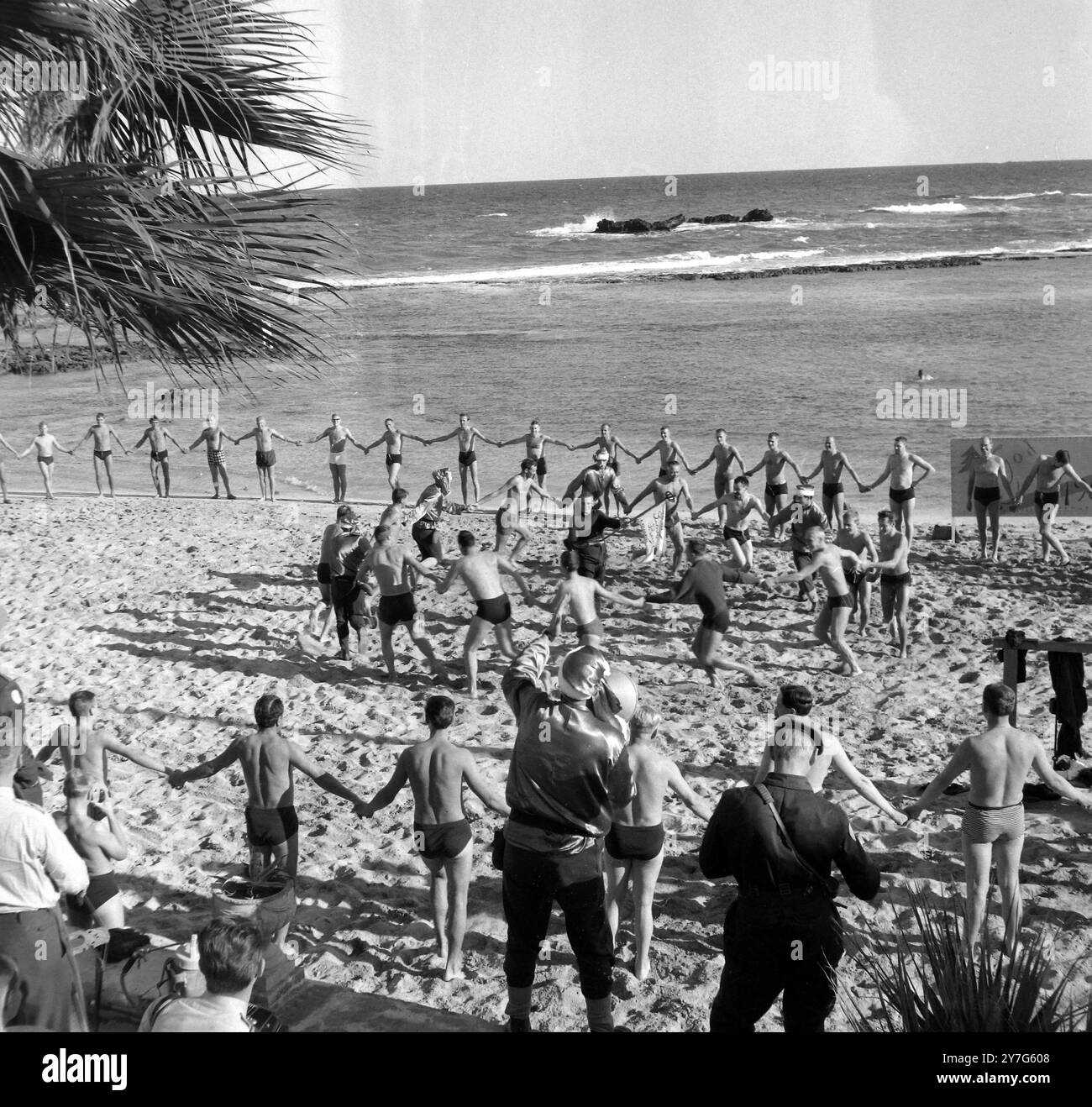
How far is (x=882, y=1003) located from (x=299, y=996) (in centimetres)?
289

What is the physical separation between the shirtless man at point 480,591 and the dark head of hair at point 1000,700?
4.21 m

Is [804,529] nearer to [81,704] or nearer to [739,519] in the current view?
[739,519]

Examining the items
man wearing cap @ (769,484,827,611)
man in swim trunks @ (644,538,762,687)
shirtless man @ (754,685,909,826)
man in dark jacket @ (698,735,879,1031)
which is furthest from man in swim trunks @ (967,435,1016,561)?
man in dark jacket @ (698,735,879,1031)

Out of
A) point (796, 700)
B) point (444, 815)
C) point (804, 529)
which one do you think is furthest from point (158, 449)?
point (796, 700)

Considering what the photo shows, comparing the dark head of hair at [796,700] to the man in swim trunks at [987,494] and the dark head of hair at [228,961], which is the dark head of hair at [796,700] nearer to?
the dark head of hair at [228,961]

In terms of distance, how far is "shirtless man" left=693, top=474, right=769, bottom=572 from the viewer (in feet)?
36.8

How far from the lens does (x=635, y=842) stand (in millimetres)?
5191

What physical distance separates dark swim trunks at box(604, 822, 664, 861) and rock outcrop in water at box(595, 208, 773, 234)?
6254 centimetres

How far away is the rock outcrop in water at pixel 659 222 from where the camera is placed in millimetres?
64562

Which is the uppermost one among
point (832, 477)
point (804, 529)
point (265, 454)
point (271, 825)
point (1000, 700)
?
point (265, 454)

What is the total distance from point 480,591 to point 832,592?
10.0ft

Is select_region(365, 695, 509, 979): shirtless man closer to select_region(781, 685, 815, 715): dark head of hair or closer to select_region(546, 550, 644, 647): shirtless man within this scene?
select_region(781, 685, 815, 715): dark head of hair

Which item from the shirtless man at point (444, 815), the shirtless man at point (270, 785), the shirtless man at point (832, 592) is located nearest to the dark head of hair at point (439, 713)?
the shirtless man at point (444, 815)

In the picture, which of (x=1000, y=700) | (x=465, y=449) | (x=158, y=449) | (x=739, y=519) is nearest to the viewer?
(x=1000, y=700)
